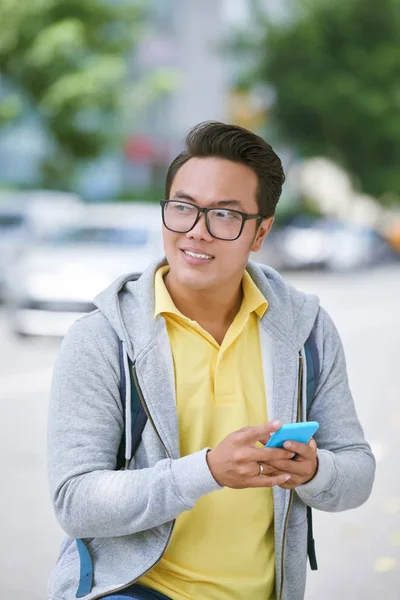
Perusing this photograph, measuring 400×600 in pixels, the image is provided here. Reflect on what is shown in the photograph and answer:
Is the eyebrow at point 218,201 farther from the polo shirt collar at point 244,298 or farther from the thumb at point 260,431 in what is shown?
the thumb at point 260,431

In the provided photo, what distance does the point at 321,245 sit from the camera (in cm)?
2311

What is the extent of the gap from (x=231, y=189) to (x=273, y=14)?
32.3 m

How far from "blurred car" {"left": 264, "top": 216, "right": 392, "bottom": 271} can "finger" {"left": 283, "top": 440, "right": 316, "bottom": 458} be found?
18895 millimetres

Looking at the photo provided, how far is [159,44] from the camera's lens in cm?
3631

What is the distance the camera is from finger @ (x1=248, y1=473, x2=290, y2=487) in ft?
6.95

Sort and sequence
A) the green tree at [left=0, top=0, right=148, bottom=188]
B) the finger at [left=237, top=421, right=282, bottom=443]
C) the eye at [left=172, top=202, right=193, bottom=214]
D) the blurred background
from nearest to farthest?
the finger at [left=237, top=421, right=282, bottom=443]
the eye at [left=172, top=202, right=193, bottom=214]
the blurred background
the green tree at [left=0, top=0, right=148, bottom=188]

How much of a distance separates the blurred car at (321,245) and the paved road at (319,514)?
35.4 ft

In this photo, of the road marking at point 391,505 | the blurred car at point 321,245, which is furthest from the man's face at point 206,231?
the blurred car at point 321,245

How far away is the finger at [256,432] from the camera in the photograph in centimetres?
206

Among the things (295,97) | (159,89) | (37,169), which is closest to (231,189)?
(159,89)

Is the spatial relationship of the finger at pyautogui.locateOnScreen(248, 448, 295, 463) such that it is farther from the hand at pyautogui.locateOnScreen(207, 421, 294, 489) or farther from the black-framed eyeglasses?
the black-framed eyeglasses

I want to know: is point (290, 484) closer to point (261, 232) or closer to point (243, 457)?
point (243, 457)

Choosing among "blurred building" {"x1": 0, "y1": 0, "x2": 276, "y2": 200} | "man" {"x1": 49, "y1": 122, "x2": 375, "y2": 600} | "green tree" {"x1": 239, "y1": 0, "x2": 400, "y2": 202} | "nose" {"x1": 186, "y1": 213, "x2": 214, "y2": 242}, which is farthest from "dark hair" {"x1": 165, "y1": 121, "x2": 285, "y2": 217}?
"blurred building" {"x1": 0, "y1": 0, "x2": 276, "y2": 200}

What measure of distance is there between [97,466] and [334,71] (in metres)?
31.5
